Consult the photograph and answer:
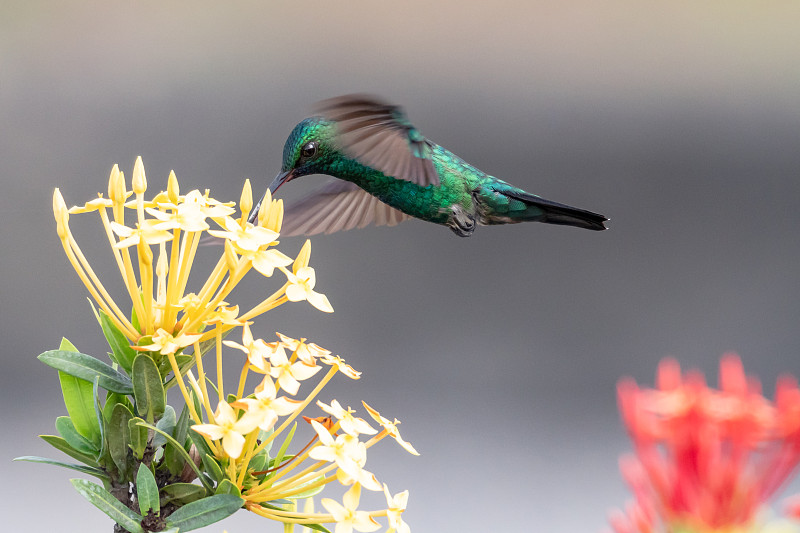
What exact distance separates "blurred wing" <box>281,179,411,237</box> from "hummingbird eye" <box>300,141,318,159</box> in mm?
180

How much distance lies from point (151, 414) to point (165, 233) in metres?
0.11

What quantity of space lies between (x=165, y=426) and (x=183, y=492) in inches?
1.6

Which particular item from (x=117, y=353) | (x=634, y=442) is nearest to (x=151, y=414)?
(x=117, y=353)

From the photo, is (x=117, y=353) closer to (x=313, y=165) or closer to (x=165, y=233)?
(x=165, y=233)

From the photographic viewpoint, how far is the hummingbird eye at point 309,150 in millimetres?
691

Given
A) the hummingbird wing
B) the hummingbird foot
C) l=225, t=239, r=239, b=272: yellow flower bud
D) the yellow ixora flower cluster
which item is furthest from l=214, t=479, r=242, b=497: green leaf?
the hummingbird foot

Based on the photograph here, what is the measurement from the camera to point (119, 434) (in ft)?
1.49

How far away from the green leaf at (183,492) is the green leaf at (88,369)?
0.20 ft

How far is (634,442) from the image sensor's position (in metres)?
0.29

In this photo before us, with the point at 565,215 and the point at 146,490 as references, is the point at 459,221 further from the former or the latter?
the point at 146,490

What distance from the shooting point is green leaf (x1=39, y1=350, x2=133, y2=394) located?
451 millimetres

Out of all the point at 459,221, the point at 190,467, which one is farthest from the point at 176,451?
the point at 459,221

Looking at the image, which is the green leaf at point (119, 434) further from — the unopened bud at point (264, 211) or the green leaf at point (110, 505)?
the unopened bud at point (264, 211)

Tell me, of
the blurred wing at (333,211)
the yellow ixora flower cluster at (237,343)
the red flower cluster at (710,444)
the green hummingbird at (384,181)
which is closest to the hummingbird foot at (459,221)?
the green hummingbird at (384,181)
